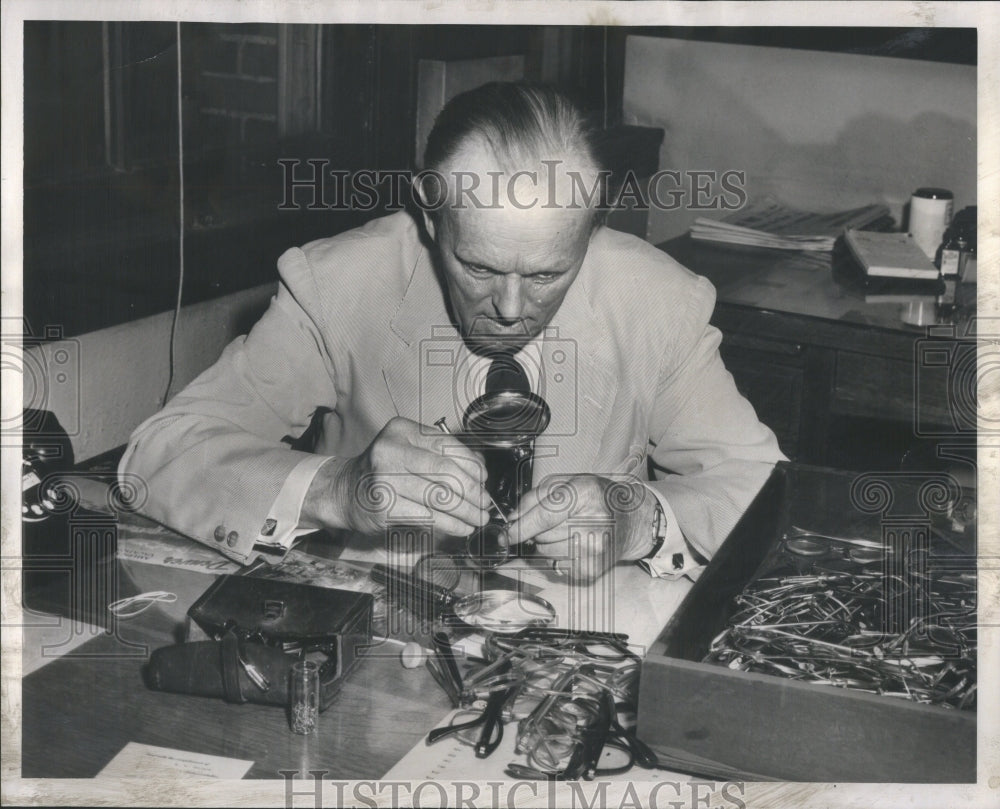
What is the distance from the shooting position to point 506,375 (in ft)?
4.96

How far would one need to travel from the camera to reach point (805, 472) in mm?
1426

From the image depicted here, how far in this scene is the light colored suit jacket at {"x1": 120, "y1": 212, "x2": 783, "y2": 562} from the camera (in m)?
1.59

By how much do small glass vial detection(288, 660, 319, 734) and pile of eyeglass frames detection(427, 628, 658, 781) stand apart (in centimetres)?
12

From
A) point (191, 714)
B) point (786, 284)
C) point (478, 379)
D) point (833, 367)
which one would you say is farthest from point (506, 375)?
point (786, 284)

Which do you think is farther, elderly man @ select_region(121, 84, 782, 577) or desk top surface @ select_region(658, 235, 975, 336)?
desk top surface @ select_region(658, 235, 975, 336)

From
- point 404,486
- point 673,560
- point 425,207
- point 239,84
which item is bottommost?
point 673,560

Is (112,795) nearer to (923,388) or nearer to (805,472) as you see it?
(805,472)

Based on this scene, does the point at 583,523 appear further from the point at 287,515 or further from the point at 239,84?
the point at 239,84

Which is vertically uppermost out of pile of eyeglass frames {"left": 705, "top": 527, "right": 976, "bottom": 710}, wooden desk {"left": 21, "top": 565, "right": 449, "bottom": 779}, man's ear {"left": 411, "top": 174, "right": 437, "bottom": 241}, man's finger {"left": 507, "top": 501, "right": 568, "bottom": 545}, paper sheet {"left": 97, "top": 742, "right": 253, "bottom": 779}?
man's ear {"left": 411, "top": 174, "right": 437, "bottom": 241}

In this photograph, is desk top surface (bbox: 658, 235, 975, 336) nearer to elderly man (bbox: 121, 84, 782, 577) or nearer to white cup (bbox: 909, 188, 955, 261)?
white cup (bbox: 909, 188, 955, 261)

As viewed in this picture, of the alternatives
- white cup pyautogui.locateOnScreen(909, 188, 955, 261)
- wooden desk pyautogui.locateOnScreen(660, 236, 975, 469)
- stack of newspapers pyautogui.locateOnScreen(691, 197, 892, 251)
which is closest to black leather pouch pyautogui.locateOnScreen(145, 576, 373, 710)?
wooden desk pyautogui.locateOnScreen(660, 236, 975, 469)

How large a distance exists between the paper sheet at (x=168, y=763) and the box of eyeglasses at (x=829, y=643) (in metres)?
0.39

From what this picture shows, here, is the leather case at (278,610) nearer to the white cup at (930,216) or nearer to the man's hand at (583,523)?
the man's hand at (583,523)

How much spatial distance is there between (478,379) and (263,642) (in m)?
0.62
